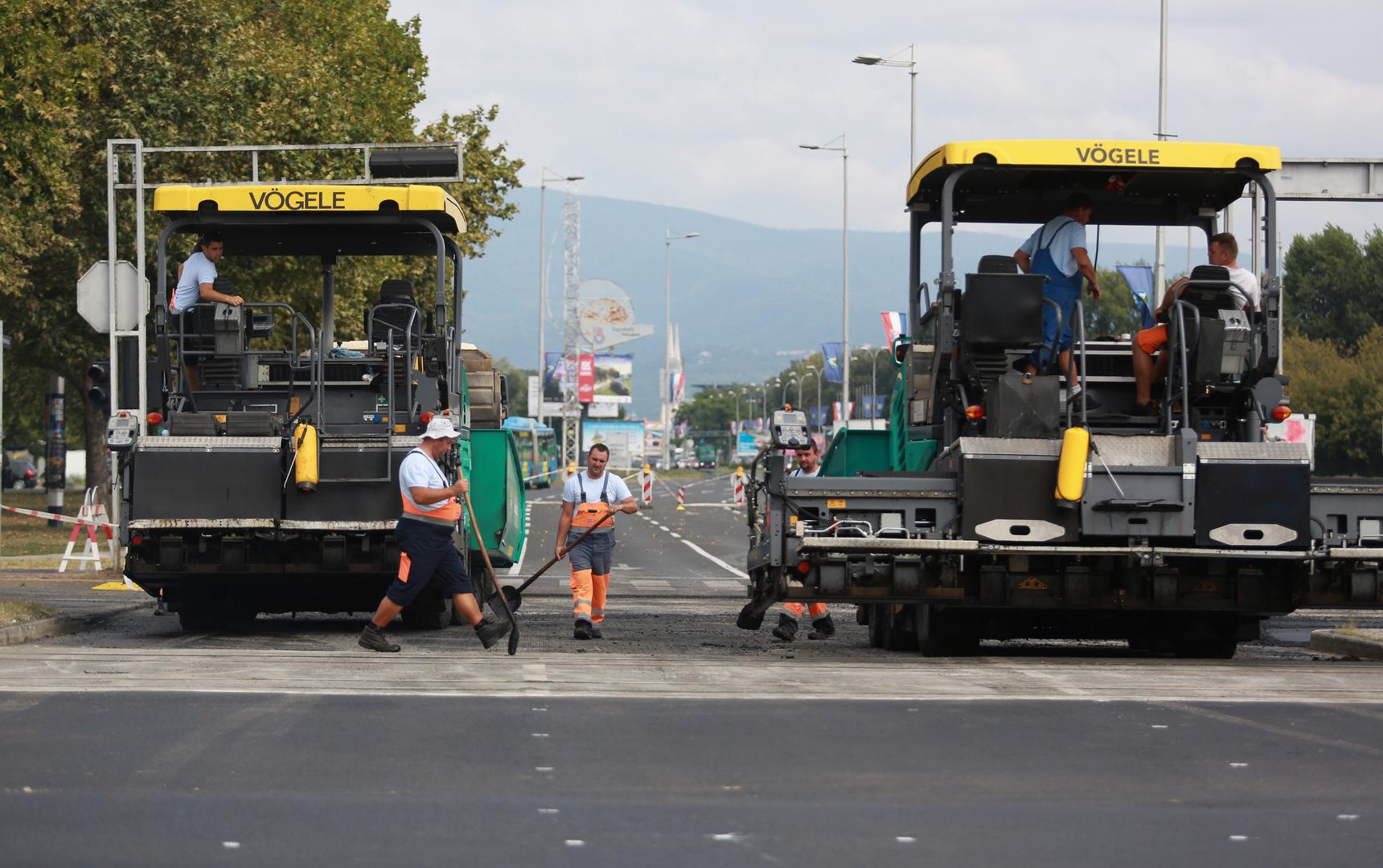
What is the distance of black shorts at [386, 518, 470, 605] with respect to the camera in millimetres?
13570

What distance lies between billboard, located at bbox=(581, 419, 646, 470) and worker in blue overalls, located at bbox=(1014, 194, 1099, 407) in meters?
85.4

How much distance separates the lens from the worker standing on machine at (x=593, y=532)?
51.5 ft

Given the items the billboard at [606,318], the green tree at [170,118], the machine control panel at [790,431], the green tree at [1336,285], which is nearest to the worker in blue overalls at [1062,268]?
the machine control panel at [790,431]

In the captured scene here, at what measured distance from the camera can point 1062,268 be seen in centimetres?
1311

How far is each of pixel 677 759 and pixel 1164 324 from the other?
579cm

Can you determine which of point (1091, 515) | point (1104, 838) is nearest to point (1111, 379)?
point (1091, 515)

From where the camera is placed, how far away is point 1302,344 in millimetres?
72375

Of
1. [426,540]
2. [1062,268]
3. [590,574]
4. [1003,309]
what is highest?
[1062,268]

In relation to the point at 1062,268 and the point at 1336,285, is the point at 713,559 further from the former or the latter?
the point at 1336,285

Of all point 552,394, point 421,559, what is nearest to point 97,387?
point 421,559

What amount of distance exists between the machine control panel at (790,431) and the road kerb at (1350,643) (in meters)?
4.67

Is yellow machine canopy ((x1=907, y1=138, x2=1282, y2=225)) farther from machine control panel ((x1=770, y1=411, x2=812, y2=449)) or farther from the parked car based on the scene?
the parked car

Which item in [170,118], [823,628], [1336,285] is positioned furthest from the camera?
[1336,285]

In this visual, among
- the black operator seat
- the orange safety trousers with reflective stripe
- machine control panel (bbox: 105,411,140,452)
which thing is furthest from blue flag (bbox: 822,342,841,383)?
machine control panel (bbox: 105,411,140,452)
